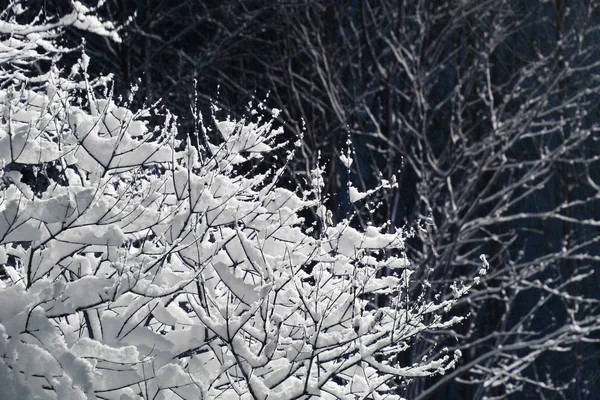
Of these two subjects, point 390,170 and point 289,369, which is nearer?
point 289,369

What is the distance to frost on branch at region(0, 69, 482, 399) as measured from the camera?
3.24 metres

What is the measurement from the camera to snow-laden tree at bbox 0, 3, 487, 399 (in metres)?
3.24

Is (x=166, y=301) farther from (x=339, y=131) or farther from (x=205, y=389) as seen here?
(x=339, y=131)

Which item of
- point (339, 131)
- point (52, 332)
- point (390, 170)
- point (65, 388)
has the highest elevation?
point (339, 131)

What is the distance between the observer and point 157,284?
3711mm

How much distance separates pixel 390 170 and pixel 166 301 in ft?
21.4

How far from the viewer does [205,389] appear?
3586mm

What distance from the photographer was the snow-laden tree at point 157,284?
3.24m

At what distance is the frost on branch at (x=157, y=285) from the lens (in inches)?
128

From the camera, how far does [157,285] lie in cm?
370

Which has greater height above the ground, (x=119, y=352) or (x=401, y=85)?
(x=401, y=85)

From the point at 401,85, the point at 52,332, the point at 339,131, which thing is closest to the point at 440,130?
the point at 401,85

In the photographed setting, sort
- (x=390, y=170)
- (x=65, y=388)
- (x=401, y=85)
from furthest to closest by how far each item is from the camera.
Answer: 1. (x=401, y=85)
2. (x=390, y=170)
3. (x=65, y=388)

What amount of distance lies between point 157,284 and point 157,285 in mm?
10
